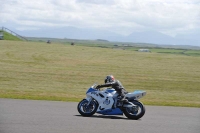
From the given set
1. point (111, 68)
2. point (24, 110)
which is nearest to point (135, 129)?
point (24, 110)

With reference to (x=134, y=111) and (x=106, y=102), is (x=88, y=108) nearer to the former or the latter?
(x=106, y=102)

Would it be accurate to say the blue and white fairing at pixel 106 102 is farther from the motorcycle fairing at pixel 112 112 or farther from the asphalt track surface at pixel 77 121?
the asphalt track surface at pixel 77 121

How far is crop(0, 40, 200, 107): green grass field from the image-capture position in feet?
80.8

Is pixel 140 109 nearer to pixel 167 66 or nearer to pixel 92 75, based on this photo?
pixel 92 75

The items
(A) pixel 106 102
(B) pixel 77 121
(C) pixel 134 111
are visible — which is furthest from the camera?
(A) pixel 106 102

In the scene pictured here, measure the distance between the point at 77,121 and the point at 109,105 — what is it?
6.31 feet

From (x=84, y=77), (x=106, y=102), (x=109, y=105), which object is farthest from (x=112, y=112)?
(x=84, y=77)

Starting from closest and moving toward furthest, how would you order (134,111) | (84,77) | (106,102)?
(134,111), (106,102), (84,77)

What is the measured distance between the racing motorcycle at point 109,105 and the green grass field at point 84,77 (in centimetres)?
675

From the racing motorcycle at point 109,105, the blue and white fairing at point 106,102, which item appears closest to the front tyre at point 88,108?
the racing motorcycle at point 109,105

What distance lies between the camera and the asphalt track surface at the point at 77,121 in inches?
435

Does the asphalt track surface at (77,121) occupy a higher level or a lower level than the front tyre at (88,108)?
lower

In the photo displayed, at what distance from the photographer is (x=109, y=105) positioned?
46.4ft

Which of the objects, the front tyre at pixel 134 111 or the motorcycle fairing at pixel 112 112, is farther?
the motorcycle fairing at pixel 112 112
